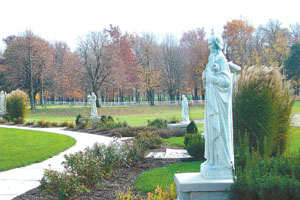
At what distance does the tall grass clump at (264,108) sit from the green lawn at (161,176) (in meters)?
1.74

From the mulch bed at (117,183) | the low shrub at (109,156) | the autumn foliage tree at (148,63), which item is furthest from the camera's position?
the autumn foliage tree at (148,63)

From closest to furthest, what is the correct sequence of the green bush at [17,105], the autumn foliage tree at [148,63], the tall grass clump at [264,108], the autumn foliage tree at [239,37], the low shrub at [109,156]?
the low shrub at [109,156], the tall grass clump at [264,108], the green bush at [17,105], the autumn foliage tree at [239,37], the autumn foliage tree at [148,63]

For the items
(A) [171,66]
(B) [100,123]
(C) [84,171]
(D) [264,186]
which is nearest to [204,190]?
(D) [264,186]

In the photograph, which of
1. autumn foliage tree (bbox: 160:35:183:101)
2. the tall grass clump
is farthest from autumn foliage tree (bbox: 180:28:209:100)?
the tall grass clump

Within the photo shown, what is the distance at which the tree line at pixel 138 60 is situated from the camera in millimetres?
43562

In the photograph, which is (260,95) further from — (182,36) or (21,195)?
(182,36)

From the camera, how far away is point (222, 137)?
4.85 m

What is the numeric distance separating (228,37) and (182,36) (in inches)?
495

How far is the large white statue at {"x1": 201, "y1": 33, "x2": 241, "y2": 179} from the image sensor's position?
4820 mm

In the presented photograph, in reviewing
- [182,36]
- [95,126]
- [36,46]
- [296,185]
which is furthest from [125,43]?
[296,185]

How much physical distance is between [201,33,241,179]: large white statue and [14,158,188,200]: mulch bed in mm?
1906

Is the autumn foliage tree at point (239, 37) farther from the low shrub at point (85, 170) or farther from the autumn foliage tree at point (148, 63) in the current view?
the low shrub at point (85, 170)

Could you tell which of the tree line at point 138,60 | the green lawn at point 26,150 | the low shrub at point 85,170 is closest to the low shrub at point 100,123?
the green lawn at point 26,150

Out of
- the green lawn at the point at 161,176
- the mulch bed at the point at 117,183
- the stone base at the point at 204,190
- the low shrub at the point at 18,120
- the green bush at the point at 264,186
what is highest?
the green bush at the point at 264,186
